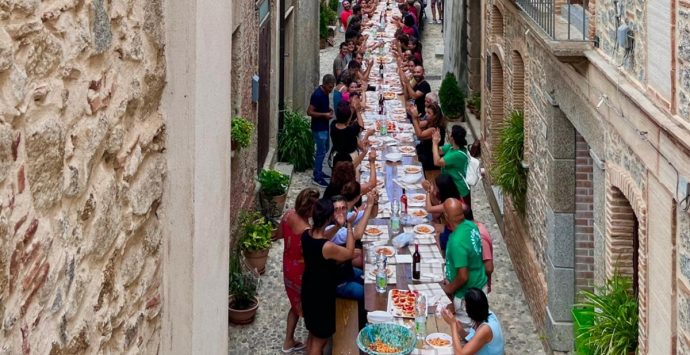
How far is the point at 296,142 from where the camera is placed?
56.3 ft

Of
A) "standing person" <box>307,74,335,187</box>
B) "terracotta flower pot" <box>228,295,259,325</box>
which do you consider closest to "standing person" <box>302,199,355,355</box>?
"terracotta flower pot" <box>228,295,259,325</box>

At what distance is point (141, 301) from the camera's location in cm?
373

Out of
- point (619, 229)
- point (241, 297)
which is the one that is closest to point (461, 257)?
point (619, 229)

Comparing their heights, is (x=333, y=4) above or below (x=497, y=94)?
above

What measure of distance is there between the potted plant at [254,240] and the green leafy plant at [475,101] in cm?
823

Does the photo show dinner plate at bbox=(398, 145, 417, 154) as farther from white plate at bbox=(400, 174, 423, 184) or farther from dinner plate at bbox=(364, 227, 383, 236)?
dinner plate at bbox=(364, 227, 383, 236)

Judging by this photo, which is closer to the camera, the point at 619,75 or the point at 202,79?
the point at 202,79

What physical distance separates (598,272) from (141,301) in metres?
5.67

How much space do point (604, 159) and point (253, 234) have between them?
5.07 meters

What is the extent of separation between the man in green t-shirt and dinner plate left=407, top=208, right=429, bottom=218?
7.90 ft

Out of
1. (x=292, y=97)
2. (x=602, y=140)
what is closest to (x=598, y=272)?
(x=602, y=140)

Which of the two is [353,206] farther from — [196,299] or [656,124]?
[196,299]

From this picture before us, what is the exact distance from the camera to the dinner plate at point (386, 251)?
32.1ft

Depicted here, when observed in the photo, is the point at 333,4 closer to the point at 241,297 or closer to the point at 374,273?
the point at 241,297
